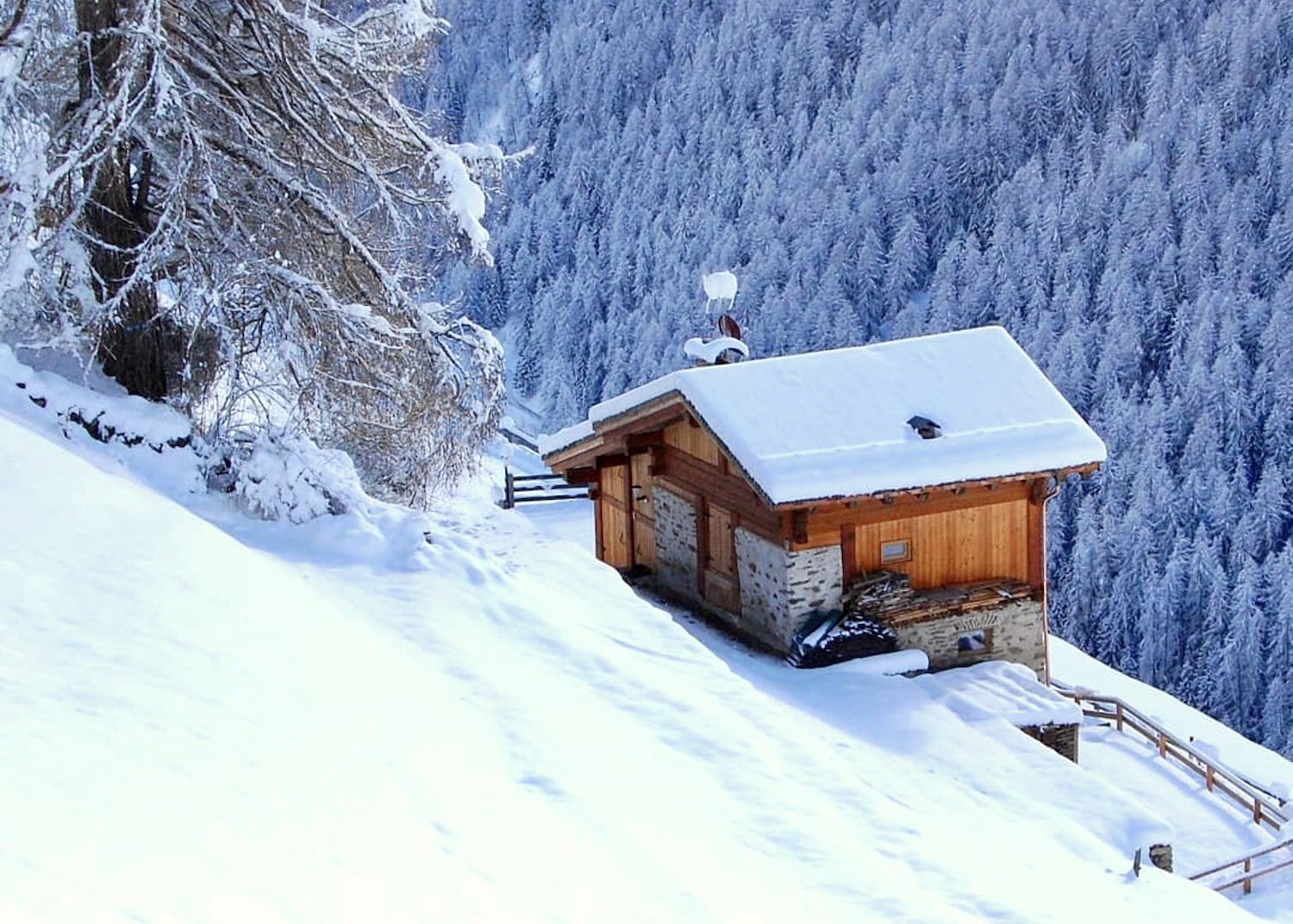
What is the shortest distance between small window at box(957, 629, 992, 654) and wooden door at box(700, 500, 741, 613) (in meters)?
2.63

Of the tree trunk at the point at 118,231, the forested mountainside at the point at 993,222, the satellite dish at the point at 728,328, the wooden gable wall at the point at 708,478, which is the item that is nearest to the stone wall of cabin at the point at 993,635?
the wooden gable wall at the point at 708,478

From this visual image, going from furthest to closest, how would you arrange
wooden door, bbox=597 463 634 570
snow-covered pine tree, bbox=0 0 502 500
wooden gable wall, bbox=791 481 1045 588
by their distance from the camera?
wooden door, bbox=597 463 634 570, wooden gable wall, bbox=791 481 1045 588, snow-covered pine tree, bbox=0 0 502 500

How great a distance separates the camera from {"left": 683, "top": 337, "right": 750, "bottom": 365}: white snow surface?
18688 millimetres

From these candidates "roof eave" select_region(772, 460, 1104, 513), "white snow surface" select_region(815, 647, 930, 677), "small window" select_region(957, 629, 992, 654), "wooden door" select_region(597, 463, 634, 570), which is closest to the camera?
"roof eave" select_region(772, 460, 1104, 513)

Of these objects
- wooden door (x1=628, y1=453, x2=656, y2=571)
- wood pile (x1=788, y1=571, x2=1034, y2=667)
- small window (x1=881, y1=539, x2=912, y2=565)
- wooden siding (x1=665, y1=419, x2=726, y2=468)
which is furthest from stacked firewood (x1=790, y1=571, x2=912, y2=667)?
wooden door (x1=628, y1=453, x2=656, y2=571)

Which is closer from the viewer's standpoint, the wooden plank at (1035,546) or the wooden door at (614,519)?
the wooden plank at (1035,546)

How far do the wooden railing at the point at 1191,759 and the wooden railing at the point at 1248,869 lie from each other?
871 mm

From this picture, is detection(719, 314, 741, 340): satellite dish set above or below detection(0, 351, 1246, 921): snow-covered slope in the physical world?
above

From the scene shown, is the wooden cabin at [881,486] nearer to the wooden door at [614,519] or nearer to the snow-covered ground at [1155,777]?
the snow-covered ground at [1155,777]

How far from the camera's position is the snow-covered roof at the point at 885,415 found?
1540cm

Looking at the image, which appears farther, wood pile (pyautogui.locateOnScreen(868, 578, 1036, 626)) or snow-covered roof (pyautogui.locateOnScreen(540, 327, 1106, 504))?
wood pile (pyautogui.locateOnScreen(868, 578, 1036, 626))

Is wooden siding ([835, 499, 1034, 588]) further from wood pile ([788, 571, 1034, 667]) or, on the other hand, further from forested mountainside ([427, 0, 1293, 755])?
forested mountainside ([427, 0, 1293, 755])

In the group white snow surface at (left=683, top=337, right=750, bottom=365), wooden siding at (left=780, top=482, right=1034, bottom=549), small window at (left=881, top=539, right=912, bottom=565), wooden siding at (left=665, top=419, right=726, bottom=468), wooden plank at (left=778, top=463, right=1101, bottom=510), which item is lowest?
small window at (left=881, top=539, right=912, bottom=565)

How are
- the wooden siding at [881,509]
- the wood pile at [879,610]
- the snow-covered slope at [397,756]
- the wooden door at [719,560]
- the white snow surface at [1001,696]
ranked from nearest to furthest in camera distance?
the snow-covered slope at [397,756], the white snow surface at [1001,696], the wood pile at [879,610], the wooden siding at [881,509], the wooden door at [719,560]
